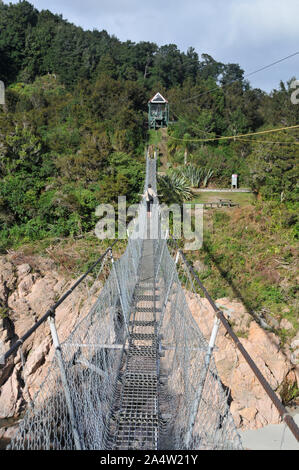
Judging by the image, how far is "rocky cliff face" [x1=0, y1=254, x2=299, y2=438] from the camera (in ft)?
15.3

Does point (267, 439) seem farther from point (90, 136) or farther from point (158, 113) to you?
point (158, 113)

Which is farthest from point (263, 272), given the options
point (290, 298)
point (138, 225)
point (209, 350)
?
point (209, 350)

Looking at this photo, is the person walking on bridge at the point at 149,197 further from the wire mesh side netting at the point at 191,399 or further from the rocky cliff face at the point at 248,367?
the wire mesh side netting at the point at 191,399

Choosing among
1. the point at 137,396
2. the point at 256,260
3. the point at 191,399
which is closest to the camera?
the point at 191,399

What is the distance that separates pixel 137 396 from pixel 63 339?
367 centimetres

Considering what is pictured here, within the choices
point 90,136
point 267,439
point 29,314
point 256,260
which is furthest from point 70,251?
point 267,439

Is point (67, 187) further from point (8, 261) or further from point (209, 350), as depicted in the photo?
point (209, 350)

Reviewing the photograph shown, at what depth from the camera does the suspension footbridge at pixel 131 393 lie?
1.44 metres

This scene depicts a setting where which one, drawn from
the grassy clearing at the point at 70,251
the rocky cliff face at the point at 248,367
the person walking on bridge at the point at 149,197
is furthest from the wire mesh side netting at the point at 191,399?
the grassy clearing at the point at 70,251

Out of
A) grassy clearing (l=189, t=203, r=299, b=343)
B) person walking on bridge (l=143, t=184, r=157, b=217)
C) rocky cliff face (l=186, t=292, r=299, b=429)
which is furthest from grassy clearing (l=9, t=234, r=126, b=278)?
rocky cliff face (l=186, t=292, r=299, b=429)

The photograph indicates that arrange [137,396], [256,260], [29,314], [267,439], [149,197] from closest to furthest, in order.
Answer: [137,396]
[267,439]
[29,314]
[149,197]
[256,260]

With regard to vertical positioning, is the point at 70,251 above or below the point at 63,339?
above

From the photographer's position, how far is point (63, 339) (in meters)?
5.45
